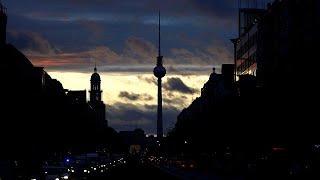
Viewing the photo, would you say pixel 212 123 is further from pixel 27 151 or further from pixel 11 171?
pixel 11 171

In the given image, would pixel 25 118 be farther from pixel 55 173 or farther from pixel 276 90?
pixel 55 173

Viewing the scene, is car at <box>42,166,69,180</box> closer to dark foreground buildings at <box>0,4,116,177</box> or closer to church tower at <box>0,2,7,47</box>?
dark foreground buildings at <box>0,4,116,177</box>

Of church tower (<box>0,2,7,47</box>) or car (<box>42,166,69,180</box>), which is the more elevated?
church tower (<box>0,2,7,47</box>)

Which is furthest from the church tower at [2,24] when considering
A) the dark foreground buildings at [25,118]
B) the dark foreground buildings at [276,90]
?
the dark foreground buildings at [276,90]

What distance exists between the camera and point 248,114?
4309 inches

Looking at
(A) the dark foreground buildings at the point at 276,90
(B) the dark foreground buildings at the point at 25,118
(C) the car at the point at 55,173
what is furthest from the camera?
(B) the dark foreground buildings at the point at 25,118

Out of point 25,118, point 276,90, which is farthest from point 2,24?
point 276,90

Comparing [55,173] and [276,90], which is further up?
[276,90]

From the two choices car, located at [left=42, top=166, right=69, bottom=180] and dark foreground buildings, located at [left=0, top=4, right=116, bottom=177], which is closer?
car, located at [left=42, top=166, right=69, bottom=180]

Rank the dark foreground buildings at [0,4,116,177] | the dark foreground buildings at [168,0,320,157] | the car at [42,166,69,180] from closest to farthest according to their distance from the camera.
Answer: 1. the car at [42,166,69,180]
2. the dark foreground buildings at [168,0,320,157]
3. the dark foreground buildings at [0,4,116,177]

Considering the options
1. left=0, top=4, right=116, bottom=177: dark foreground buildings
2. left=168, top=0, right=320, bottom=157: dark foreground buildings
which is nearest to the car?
left=0, top=4, right=116, bottom=177: dark foreground buildings

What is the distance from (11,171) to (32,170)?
1684 centimetres

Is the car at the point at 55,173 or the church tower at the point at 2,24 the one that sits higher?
the church tower at the point at 2,24

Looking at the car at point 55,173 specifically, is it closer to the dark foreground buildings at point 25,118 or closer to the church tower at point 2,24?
the dark foreground buildings at point 25,118
